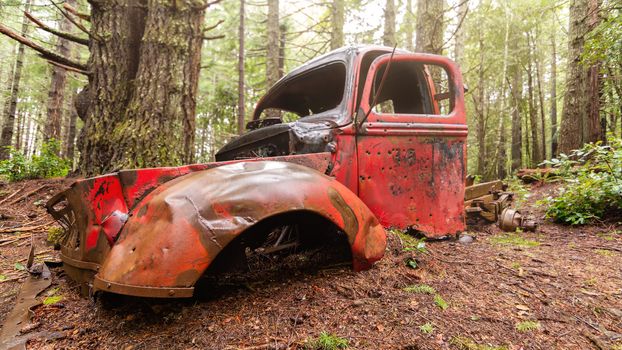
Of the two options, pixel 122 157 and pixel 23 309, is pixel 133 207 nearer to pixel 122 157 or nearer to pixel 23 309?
pixel 23 309

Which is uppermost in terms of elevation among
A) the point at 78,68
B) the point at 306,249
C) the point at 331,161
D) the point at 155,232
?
the point at 78,68

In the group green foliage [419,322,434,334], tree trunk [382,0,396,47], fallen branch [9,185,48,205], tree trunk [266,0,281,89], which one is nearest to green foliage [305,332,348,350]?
green foliage [419,322,434,334]

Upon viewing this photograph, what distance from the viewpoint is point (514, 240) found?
3.74 metres

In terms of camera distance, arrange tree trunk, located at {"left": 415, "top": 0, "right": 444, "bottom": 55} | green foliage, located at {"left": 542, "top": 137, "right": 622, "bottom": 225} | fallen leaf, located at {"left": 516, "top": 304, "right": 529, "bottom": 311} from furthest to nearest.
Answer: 1. tree trunk, located at {"left": 415, "top": 0, "right": 444, "bottom": 55}
2. green foliage, located at {"left": 542, "top": 137, "right": 622, "bottom": 225}
3. fallen leaf, located at {"left": 516, "top": 304, "right": 529, "bottom": 311}

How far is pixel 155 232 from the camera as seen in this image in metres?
1.49

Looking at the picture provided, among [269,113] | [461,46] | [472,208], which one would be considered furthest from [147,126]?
[461,46]

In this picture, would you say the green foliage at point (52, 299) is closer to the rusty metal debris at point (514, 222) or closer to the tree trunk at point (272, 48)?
the rusty metal debris at point (514, 222)

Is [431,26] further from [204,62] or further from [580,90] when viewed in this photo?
[204,62]

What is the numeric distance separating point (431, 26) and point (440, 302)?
21.6 ft

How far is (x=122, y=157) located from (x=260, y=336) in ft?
8.83

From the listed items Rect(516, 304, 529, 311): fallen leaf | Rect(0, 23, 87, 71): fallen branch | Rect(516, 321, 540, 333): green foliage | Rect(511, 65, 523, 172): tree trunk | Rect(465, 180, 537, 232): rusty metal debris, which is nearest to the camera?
Rect(516, 321, 540, 333): green foliage

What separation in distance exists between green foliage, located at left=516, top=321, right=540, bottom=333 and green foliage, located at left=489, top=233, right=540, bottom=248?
1938 mm

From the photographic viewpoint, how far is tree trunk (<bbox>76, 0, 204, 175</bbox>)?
136 inches

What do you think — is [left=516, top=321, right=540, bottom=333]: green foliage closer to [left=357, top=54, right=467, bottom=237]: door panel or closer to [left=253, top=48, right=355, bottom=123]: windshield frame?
[left=357, top=54, right=467, bottom=237]: door panel
